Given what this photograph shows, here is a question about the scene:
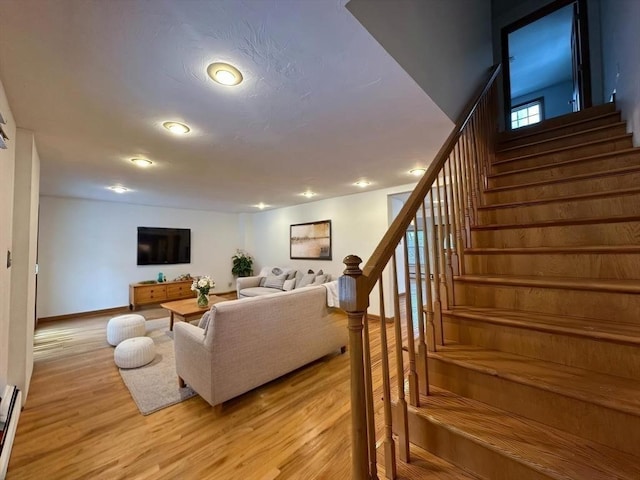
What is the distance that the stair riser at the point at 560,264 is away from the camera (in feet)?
4.43

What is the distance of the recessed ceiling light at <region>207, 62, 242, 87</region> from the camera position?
1388 millimetres

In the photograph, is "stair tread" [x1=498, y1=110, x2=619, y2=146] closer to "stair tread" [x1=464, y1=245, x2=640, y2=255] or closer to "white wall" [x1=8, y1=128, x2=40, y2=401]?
"stair tread" [x1=464, y1=245, x2=640, y2=255]

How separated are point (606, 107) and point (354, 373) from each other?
3568mm

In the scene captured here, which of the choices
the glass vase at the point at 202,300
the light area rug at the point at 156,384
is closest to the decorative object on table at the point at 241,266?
the glass vase at the point at 202,300

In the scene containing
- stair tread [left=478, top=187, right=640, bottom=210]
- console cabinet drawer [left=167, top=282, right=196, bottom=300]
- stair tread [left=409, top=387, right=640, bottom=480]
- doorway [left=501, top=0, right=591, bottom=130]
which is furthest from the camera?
console cabinet drawer [left=167, top=282, right=196, bottom=300]

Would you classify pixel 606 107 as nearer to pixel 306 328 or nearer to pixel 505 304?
pixel 505 304

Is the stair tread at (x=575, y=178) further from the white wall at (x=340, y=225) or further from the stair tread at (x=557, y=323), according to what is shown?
the white wall at (x=340, y=225)

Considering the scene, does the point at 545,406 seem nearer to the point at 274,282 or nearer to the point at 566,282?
the point at 566,282

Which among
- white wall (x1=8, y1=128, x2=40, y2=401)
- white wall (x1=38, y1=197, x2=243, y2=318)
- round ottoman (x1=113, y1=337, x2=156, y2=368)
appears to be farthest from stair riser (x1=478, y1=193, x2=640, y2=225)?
white wall (x1=38, y1=197, x2=243, y2=318)

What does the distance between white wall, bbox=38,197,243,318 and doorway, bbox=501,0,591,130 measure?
271 inches

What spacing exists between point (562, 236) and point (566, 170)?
86 centimetres

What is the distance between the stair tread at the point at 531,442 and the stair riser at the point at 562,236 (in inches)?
44.8

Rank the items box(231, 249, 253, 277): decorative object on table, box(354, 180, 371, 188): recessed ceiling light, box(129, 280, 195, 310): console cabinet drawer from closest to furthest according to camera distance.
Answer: box(354, 180, 371, 188): recessed ceiling light < box(129, 280, 195, 310): console cabinet drawer < box(231, 249, 253, 277): decorative object on table

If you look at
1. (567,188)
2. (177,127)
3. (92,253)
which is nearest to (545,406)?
(567,188)
